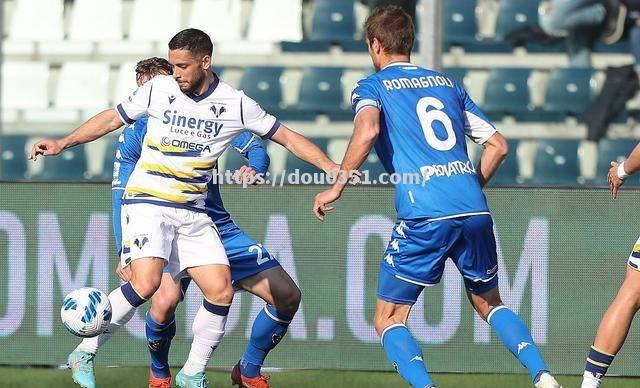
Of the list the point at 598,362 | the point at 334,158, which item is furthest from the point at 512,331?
the point at 334,158

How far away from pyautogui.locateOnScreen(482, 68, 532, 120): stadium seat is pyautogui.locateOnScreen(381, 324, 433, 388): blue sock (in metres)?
6.55

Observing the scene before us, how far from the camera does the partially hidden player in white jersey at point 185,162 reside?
6.12 meters

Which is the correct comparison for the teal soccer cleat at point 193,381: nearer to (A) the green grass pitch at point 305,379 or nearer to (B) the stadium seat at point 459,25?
(A) the green grass pitch at point 305,379

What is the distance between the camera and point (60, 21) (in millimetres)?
13492

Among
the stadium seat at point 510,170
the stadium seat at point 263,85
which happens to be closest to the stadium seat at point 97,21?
the stadium seat at point 263,85

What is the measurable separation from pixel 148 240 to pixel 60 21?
7955 mm

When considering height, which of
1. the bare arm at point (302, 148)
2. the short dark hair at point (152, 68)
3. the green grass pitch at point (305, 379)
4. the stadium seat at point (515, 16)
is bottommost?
the green grass pitch at point (305, 379)

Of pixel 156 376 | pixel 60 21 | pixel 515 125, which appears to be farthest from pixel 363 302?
pixel 60 21

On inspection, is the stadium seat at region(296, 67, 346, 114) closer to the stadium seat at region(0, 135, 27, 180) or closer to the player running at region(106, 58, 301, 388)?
the stadium seat at region(0, 135, 27, 180)

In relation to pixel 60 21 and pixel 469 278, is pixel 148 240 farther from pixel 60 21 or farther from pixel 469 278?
pixel 60 21

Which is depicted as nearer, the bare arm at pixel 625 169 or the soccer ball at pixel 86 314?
the bare arm at pixel 625 169

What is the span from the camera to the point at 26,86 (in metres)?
13.1

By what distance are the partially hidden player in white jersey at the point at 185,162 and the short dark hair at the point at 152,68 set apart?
396 mm

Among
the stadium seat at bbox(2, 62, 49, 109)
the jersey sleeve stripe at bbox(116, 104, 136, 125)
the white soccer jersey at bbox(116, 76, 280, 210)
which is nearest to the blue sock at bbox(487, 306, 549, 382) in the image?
the white soccer jersey at bbox(116, 76, 280, 210)
